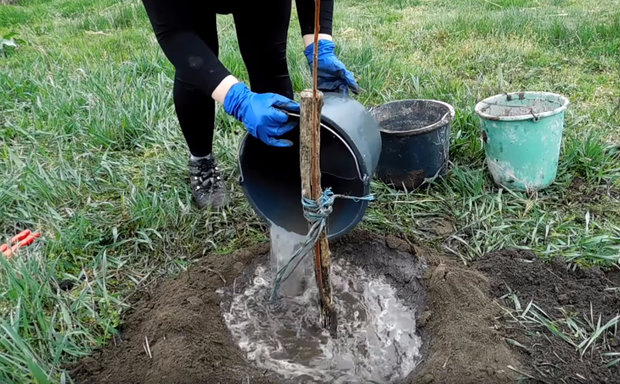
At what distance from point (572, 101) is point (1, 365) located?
124 inches

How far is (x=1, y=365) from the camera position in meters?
1.70

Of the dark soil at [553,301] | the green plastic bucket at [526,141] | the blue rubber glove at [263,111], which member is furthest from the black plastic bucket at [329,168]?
the green plastic bucket at [526,141]

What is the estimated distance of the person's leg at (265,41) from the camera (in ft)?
7.40

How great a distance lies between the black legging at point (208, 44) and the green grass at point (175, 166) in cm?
43

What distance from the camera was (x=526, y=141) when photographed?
2.51m

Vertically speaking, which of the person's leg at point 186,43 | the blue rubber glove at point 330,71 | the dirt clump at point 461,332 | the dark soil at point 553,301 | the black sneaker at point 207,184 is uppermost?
the person's leg at point 186,43

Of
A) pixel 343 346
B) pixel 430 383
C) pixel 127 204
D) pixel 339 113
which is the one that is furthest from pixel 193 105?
pixel 430 383

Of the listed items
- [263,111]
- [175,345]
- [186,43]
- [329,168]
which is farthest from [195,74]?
[175,345]

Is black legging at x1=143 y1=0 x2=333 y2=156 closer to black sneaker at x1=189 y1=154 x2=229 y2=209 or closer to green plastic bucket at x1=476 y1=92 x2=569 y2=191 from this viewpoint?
black sneaker at x1=189 y1=154 x2=229 y2=209

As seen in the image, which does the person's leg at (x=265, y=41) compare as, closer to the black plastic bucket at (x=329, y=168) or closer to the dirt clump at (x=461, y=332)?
the black plastic bucket at (x=329, y=168)

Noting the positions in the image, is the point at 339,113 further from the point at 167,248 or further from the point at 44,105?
the point at 44,105

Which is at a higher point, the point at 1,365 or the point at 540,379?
the point at 1,365

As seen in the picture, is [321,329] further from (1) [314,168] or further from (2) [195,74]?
(2) [195,74]

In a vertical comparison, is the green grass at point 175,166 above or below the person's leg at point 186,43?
below
